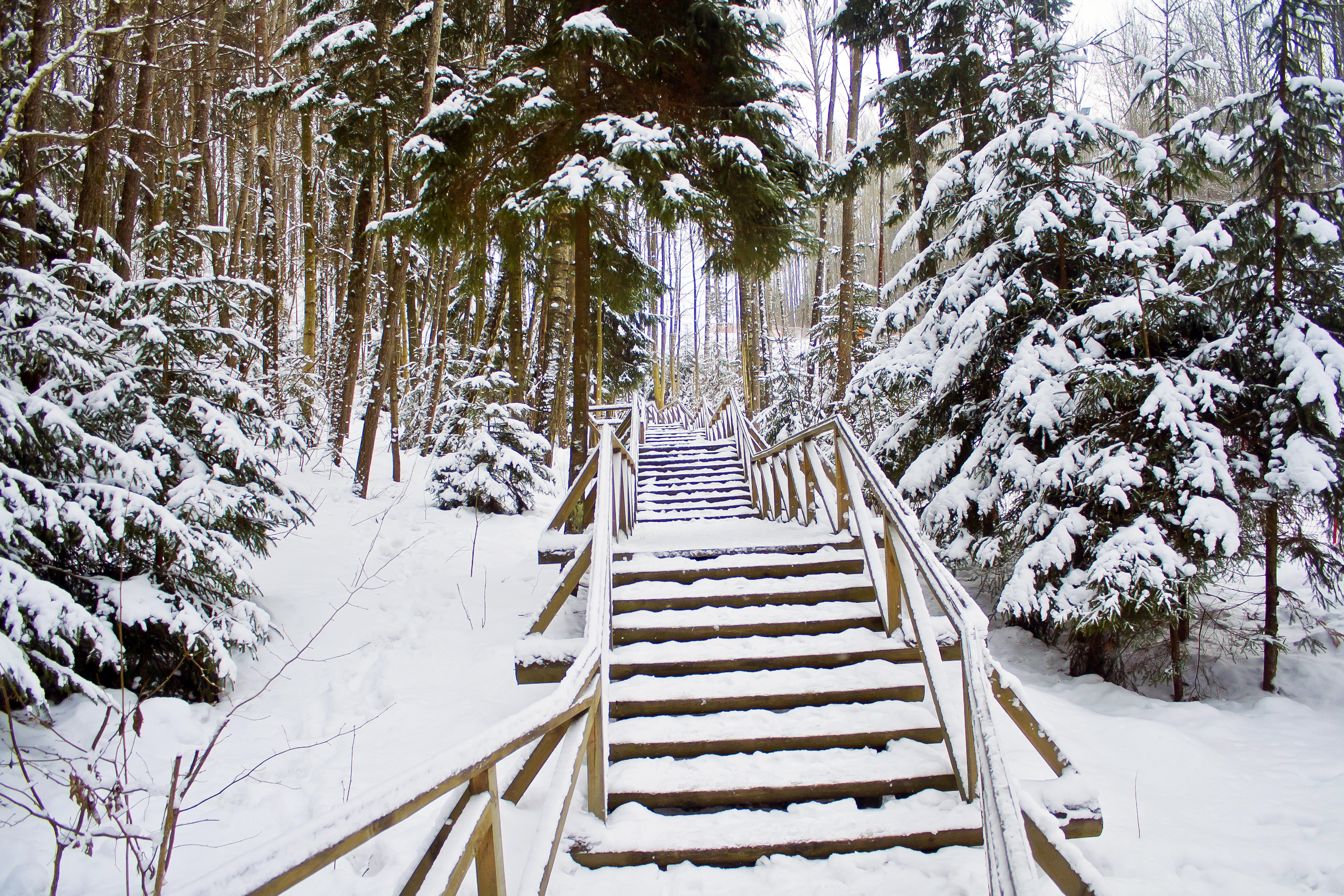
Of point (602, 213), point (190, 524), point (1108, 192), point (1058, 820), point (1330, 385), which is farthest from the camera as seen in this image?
A: point (602, 213)

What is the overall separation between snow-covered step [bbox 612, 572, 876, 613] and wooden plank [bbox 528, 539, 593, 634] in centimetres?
41

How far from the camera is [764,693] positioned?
3.58 meters

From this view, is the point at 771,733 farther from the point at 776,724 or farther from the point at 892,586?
the point at 892,586

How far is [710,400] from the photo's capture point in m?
38.2

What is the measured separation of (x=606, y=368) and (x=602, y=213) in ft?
21.4

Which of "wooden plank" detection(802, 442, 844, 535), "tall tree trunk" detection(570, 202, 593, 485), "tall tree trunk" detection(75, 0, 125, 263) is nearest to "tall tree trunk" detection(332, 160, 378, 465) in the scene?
"tall tree trunk" detection(570, 202, 593, 485)

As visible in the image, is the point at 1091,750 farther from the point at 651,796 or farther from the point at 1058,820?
the point at 651,796

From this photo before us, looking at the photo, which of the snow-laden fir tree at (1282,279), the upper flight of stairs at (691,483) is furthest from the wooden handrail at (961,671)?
the snow-laden fir tree at (1282,279)

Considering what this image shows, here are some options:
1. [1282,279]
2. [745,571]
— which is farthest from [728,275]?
[1282,279]

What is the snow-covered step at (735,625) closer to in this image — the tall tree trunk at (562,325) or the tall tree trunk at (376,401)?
the tall tree trunk at (376,401)

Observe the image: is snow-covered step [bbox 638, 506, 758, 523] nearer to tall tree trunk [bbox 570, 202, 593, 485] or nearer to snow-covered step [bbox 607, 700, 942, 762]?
tall tree trunk [bbox 570, 202, 593, 485]

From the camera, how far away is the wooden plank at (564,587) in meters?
3.98

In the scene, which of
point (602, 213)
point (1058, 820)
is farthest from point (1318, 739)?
point (602, 213)

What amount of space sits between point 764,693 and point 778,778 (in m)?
0.56
